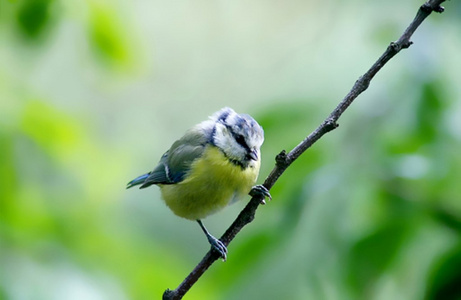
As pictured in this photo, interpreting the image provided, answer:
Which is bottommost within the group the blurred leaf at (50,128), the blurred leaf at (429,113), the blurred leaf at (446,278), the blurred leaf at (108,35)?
the blurred leaf at (446,278)

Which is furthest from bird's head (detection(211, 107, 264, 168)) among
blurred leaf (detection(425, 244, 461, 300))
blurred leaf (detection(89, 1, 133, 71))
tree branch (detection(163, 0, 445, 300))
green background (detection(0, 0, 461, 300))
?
blurred leaf (detection(425, 244, 461, 300))

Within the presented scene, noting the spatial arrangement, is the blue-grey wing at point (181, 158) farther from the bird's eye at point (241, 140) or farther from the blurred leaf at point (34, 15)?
the blurred leaf at point (34, 15)

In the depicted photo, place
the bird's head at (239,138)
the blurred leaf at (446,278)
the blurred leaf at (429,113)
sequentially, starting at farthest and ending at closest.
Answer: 1. the bird's head at (239,138)
2. the blurred leaf at (429,113)
3. the blurred leaf at (446,278)

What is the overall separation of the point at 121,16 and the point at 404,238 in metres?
1.05

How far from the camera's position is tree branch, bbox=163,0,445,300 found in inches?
47.2

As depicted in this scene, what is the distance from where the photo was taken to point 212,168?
2.10 metres

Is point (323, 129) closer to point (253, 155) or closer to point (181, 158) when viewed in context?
point (253, 155)

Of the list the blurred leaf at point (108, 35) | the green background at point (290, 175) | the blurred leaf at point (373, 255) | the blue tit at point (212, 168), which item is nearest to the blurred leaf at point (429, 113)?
the green background at point (290, 175)

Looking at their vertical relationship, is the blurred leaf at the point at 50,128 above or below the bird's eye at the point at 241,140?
below

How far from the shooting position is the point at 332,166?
1467 mm

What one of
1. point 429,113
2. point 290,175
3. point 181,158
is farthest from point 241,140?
point 429,113

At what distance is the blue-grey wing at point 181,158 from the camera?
2223 mm

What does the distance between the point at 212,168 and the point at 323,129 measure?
0.87 metres

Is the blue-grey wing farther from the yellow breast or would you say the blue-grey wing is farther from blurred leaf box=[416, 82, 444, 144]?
blurred leaf box=[416, 82, 444, 144]
